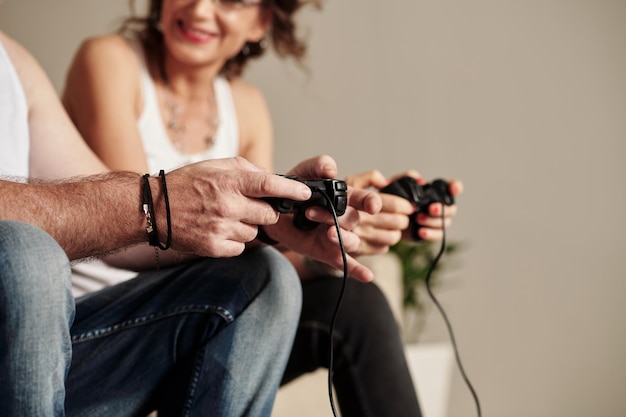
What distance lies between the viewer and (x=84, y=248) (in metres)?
0.78

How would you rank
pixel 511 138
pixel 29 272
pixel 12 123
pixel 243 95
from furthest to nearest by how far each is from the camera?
pixel 511 138 → pixel 243 95 → pixel 12 123 → pixel 29 272

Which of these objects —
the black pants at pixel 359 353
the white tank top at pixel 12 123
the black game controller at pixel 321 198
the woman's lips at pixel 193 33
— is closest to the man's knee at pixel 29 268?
the black game controller at pixel 321 198

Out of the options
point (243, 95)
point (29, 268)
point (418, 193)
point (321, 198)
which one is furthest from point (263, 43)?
point (29, 268)

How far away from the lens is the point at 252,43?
1808mm

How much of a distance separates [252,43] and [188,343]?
3.53ft

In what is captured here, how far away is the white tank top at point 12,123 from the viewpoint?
1.02m

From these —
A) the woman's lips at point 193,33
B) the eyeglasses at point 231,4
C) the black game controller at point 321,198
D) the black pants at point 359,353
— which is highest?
the eyeglasses at point 231,4

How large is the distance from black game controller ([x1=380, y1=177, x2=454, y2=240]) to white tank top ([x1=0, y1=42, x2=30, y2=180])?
58 centimetres

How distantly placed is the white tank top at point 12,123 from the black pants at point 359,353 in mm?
529

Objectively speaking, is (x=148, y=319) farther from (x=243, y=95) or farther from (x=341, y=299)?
(x=243, y=95)

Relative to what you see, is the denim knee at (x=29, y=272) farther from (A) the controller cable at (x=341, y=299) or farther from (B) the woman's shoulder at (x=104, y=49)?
(B) the woman's shoulder at (x=104, y=49)

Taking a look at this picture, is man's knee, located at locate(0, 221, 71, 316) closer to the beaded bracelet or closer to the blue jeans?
the beaded bracelet

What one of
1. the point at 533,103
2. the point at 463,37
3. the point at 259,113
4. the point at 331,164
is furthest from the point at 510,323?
the point at 331,164

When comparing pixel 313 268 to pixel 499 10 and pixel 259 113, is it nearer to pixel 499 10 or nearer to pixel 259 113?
pixel 259 113
